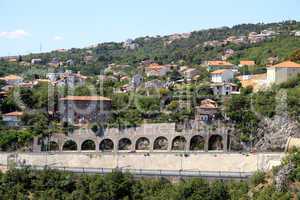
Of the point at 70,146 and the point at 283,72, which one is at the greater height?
the point at 283,72

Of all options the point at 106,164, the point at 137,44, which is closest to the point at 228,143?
the point at 106,164

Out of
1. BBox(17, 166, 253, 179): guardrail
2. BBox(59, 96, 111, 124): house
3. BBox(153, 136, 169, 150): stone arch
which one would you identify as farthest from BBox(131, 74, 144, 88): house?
BBox(17, 166, 253, 179): guardrail

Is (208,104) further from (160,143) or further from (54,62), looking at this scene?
(54,62)

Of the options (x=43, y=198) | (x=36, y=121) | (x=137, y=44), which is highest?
(x=137, y=44)

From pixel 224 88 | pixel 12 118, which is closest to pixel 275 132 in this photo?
pixel 224 88

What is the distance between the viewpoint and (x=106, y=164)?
29.4m

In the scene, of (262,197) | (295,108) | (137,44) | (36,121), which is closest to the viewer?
(262,197)

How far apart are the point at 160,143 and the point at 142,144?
945mm

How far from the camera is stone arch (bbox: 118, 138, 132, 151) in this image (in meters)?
33.4

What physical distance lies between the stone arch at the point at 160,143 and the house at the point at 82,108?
414 cm

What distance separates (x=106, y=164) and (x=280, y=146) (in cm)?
789

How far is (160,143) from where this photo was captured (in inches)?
1313

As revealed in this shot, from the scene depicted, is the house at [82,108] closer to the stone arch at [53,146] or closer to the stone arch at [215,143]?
the stone arch at [53,146]

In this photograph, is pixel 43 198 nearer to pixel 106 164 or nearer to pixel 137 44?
pixel 106 164
